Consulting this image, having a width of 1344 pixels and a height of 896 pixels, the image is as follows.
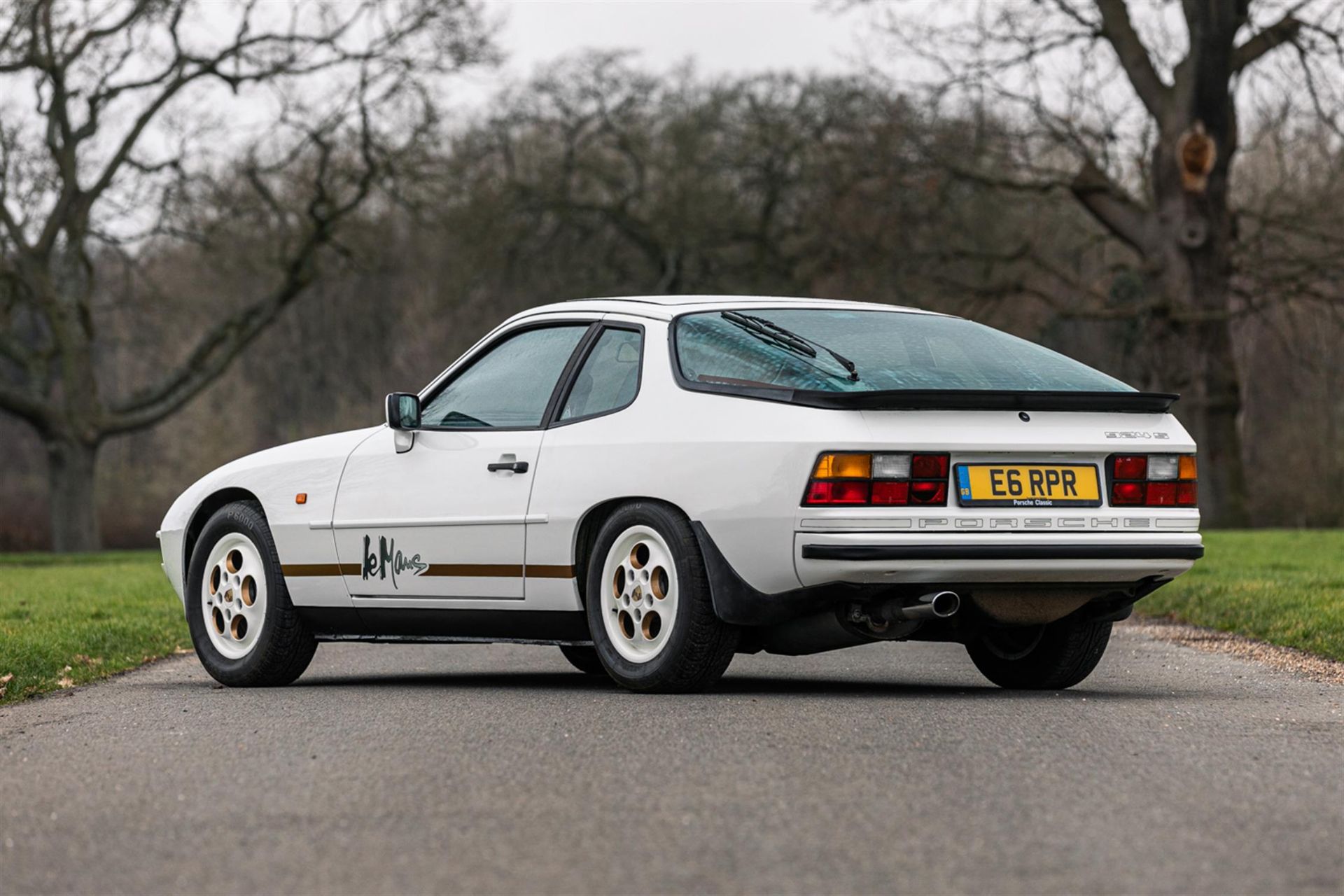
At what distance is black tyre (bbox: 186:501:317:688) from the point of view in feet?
29.1

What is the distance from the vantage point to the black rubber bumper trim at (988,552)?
6977mm

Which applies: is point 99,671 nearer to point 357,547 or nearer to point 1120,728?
point 357,547

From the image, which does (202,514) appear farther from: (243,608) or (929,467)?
(929,467)

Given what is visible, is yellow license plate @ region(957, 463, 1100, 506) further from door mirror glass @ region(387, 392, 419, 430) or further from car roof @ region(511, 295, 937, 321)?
door mirror glass @ region(387, 392, 419, 430)

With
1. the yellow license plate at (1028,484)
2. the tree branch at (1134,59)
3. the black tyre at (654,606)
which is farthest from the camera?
the tree branch at (1134,59)

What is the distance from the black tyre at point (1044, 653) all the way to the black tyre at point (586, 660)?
1830 mm

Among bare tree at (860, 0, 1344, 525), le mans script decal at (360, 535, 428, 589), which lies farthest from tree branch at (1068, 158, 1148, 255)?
le mans script decal at (360, 535, 428, 589)

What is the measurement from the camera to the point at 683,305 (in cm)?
808

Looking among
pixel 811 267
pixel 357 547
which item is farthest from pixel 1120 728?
pixel 811 267

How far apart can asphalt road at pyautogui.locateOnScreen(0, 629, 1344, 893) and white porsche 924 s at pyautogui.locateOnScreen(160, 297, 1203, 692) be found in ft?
1.10

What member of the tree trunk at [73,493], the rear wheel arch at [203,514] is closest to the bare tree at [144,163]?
the tree trunk at [73,493]

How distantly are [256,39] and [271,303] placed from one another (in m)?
5.19

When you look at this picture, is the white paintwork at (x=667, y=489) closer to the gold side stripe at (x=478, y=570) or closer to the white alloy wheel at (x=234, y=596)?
the gold side stripe at (x=478, y=570)

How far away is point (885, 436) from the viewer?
6988mm
